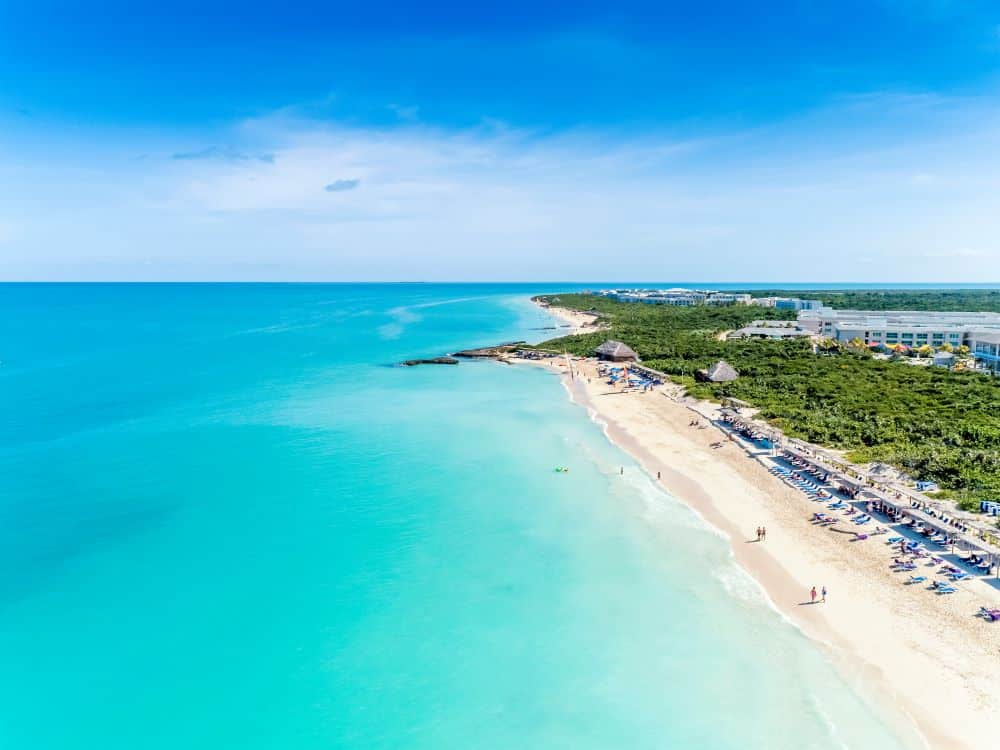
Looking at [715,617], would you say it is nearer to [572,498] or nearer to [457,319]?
[572,498]

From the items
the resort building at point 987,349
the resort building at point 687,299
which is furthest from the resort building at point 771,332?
the resort building at point 687,299

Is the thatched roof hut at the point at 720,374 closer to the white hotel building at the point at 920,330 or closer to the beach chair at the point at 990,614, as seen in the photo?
the white hotel building at the point at 920,330

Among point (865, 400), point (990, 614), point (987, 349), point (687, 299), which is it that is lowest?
point (990, 614)

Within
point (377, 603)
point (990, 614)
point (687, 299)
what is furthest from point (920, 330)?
point (687, 299)

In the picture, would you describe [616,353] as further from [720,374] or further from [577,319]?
[577,319]

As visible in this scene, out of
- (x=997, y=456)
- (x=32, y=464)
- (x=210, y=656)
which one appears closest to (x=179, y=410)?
(x=32, y=464)

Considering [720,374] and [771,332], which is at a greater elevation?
[771,332]

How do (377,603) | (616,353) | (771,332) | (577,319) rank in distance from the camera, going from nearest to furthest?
(377,603)
(616,353)
(771,332)
(577,319)

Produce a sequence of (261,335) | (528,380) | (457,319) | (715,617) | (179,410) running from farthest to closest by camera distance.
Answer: (457,319)
(261,335)
(528,380)
(179,410)
(715,617)
